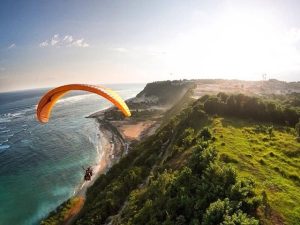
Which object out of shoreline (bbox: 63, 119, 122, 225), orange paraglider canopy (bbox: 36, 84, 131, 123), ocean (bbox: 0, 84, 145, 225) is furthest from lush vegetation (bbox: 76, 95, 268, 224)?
ocean (bbox: 0, 84, 145, 225)

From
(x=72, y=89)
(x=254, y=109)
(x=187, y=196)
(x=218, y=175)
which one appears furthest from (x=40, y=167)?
(x=218, y=175)

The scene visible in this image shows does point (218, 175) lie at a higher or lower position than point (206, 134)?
lower

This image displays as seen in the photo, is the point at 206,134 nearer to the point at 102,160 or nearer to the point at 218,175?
the point at 218,175

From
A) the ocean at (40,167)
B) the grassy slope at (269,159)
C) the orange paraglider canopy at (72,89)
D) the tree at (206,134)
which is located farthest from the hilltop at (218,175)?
the ocean at (40,167)

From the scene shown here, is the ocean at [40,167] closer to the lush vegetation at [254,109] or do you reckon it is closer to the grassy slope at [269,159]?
the lush vegetation at [254,109]

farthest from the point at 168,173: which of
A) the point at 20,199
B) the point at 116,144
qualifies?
the point at 116,144

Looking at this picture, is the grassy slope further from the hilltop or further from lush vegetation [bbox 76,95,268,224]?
lush vegetation [bbox 76,95,268,224]
